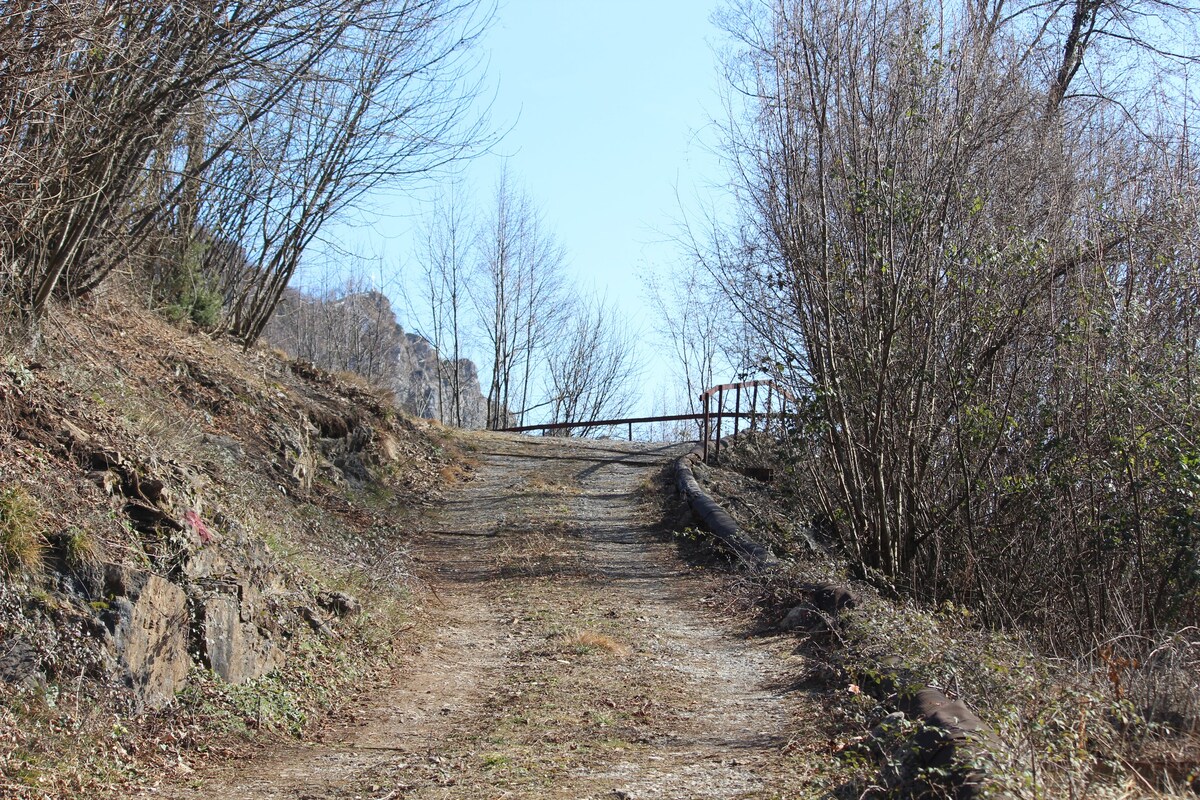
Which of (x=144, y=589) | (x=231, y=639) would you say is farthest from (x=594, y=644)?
(x=144, y=589)

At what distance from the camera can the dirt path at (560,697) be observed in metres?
4.89

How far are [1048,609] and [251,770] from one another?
25.9ft

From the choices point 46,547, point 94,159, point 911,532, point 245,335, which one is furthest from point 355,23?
point 245,335

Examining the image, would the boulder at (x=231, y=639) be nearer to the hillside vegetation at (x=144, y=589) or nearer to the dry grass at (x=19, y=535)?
the hillside vegetation at (x=144, y=589)

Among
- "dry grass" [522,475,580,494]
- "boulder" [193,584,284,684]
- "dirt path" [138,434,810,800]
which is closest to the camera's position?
"dirt path" [138,434,810,800]

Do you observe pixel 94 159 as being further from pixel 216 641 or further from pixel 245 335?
pixel 245 335

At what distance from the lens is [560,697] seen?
21.8 ft

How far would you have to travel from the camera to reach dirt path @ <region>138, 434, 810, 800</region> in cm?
489

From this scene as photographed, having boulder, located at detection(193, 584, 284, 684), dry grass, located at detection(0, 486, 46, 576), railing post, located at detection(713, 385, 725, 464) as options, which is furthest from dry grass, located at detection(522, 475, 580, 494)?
dry grass, located at detection(0, 486, 46, 576)

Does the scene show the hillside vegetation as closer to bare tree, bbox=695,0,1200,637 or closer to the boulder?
the boulder

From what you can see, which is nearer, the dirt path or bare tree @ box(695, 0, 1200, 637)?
the dirt path

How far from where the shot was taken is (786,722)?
19.4 ft

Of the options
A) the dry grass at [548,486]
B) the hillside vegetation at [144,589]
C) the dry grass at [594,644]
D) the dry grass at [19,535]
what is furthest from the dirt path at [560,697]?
the dry grass at [548,486]

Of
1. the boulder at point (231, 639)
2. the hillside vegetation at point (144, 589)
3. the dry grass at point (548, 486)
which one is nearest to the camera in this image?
the hillside vegetation at point (144, 589)
